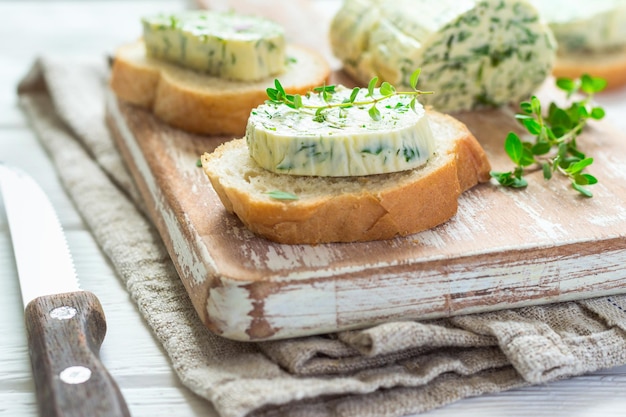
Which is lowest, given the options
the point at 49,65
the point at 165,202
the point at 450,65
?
the point at 49,65

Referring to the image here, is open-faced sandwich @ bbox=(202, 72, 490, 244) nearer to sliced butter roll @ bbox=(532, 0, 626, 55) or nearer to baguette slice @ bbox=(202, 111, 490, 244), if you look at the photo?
baguette slice @ bbox=(202, 111, 490, 244)

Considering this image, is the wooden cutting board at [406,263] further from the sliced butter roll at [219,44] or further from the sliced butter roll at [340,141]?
the sliced butter roll at [219,44]

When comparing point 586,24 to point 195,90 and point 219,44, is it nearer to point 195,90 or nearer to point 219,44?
point 219,44

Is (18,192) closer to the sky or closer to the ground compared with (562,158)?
closer to the ground

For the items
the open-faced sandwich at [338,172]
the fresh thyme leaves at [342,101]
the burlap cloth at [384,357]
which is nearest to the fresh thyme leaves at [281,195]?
the open-faced sandwich at [338,172]

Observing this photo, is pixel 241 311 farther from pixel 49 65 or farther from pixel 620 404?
pixel 49 65

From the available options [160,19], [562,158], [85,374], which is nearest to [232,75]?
[160,19]

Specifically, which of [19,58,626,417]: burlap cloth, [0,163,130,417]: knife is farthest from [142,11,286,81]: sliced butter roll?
[19,58,626,417]: burlap cloth
